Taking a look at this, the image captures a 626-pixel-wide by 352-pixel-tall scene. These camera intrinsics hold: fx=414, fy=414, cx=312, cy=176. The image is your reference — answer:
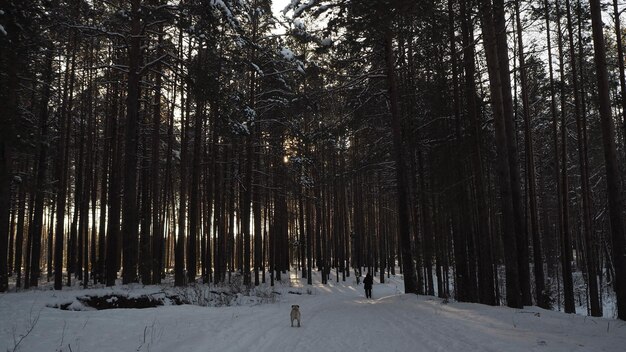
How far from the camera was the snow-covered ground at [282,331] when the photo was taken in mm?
6902

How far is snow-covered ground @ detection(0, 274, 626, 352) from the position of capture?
22.6 feet

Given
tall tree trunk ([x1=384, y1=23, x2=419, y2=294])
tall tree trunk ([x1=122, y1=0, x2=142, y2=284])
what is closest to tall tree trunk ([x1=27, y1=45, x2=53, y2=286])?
tall tree trunk ([x1=122, y1=0, x2=142, y2=284])

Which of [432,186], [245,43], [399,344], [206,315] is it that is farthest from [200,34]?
[399,344]

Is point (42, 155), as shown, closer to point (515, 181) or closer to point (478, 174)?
point (478, 174)

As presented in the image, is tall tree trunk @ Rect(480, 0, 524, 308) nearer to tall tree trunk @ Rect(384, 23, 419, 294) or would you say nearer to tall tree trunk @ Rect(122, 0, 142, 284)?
tall tree trunk @ Rect(384, 23, 419, 294)

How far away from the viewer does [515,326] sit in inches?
337

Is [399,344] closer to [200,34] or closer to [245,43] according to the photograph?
[200,34]

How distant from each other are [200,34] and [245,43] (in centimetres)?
240

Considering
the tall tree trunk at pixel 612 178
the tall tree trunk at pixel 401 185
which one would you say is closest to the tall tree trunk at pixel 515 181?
the tall tree trunk at pixel 612 178

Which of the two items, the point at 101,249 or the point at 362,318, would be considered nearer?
the point at 362,318

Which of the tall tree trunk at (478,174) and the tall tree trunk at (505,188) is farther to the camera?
the tall tree trunk at (478,174)

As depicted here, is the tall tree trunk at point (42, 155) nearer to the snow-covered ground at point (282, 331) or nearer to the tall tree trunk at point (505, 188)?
the snow-covered ground at point (282, 331)

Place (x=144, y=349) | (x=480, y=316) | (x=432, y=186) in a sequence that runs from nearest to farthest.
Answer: (x=144, y=349) < (x=480, y=316) < (x=432, y=186)

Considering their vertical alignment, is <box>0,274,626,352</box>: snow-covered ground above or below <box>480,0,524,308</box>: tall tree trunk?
below
